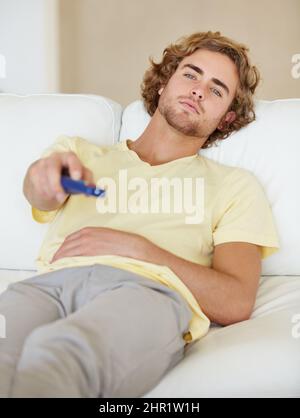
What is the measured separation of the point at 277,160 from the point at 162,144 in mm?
280

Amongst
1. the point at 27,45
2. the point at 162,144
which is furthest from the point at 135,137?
the point at 27,45

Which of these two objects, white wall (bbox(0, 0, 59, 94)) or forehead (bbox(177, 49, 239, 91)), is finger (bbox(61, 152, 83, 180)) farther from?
white wall (bbox(0, 0, 59, 94))

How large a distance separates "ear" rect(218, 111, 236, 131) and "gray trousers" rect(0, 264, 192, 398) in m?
0.57

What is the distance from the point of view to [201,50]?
4.67 feet

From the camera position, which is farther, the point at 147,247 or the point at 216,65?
the point at 216,65

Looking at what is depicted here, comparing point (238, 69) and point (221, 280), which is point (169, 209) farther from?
point (238, 69)

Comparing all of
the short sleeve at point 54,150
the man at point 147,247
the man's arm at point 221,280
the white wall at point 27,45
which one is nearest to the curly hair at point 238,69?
the man at point 147,247

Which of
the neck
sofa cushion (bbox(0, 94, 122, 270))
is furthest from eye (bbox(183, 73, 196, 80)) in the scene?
sofa cushion (bbox(0, 94, 122, 270))

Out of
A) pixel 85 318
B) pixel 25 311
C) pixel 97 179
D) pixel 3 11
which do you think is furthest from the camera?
pixel 3 11

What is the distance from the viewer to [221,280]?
107 centimetres

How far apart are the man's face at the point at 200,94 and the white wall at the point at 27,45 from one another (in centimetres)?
144
